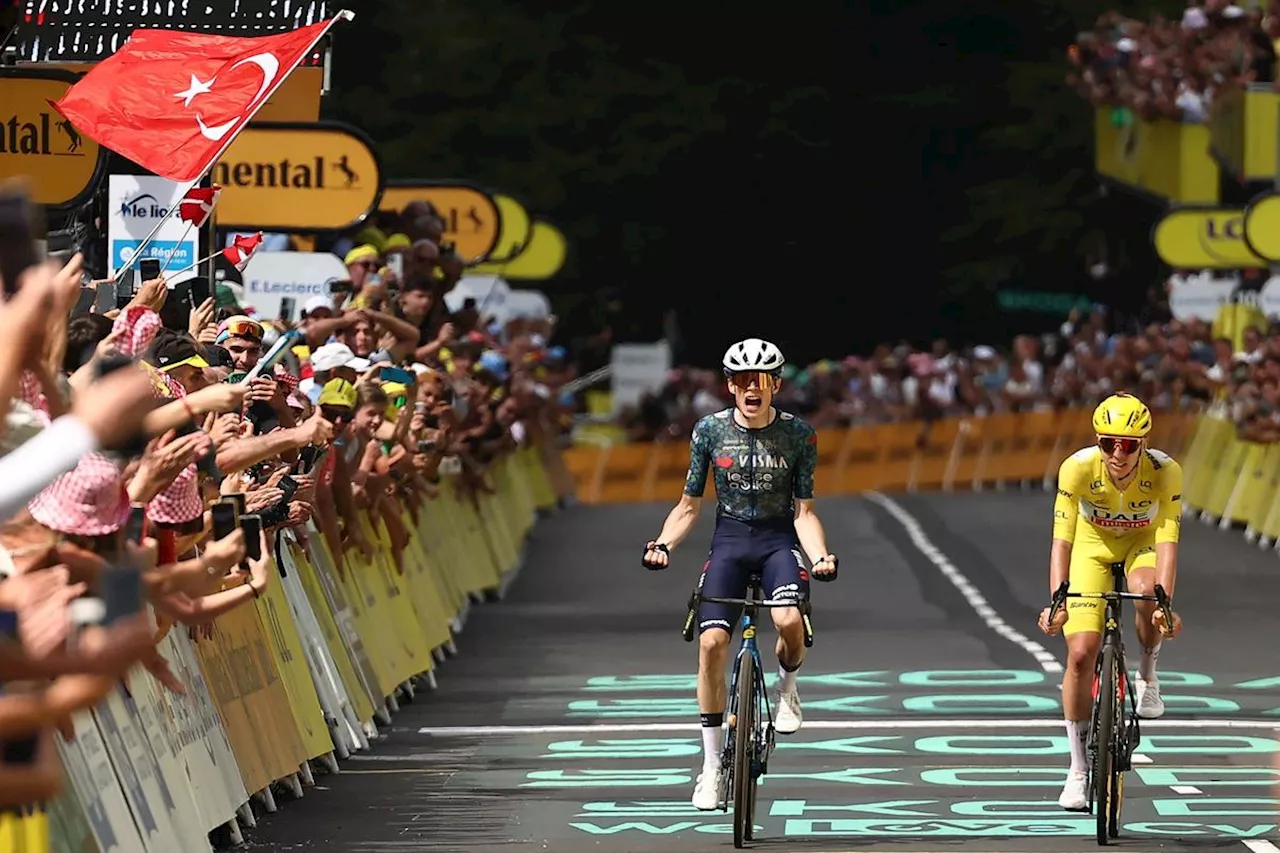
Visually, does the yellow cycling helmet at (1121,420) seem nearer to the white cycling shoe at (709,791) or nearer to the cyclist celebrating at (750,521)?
the cyclist celebrating at (750,521)

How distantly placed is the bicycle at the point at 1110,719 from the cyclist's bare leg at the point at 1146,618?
28cm

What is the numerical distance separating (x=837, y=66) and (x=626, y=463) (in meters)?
14.0

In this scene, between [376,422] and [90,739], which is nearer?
[90,739]

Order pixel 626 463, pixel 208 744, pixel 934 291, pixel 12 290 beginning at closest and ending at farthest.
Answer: pixel 12 290
pixel 208 744
pixel 626 463
pixel 934 291

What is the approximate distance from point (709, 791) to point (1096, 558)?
2.07 m

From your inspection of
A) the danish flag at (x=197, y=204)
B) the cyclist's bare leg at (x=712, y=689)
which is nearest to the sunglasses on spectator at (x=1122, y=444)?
the cyclist's bare leg at (x=712, y=689)

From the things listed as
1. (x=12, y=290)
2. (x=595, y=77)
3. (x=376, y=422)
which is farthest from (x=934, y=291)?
(x=12, y=290)

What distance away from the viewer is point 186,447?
33.5 feet

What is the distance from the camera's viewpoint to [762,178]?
2196 inches

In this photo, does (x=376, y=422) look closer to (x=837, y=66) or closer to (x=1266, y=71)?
(x=1266, y=71)

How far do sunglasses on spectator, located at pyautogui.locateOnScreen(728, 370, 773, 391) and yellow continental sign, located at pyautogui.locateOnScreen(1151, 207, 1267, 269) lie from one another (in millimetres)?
27002

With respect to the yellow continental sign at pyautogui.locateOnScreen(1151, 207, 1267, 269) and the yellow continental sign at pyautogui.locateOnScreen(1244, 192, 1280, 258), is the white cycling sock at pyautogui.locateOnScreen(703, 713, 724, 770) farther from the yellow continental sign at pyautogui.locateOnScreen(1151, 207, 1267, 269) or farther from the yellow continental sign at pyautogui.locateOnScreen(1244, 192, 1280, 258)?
the yellow continental sign at pyautogui.locateOnScreen(1151, 207, 1267, 269)

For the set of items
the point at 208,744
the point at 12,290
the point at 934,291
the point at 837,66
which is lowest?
the point at 934,291

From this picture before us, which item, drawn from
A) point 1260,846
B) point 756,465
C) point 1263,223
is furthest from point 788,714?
point 1263,223
